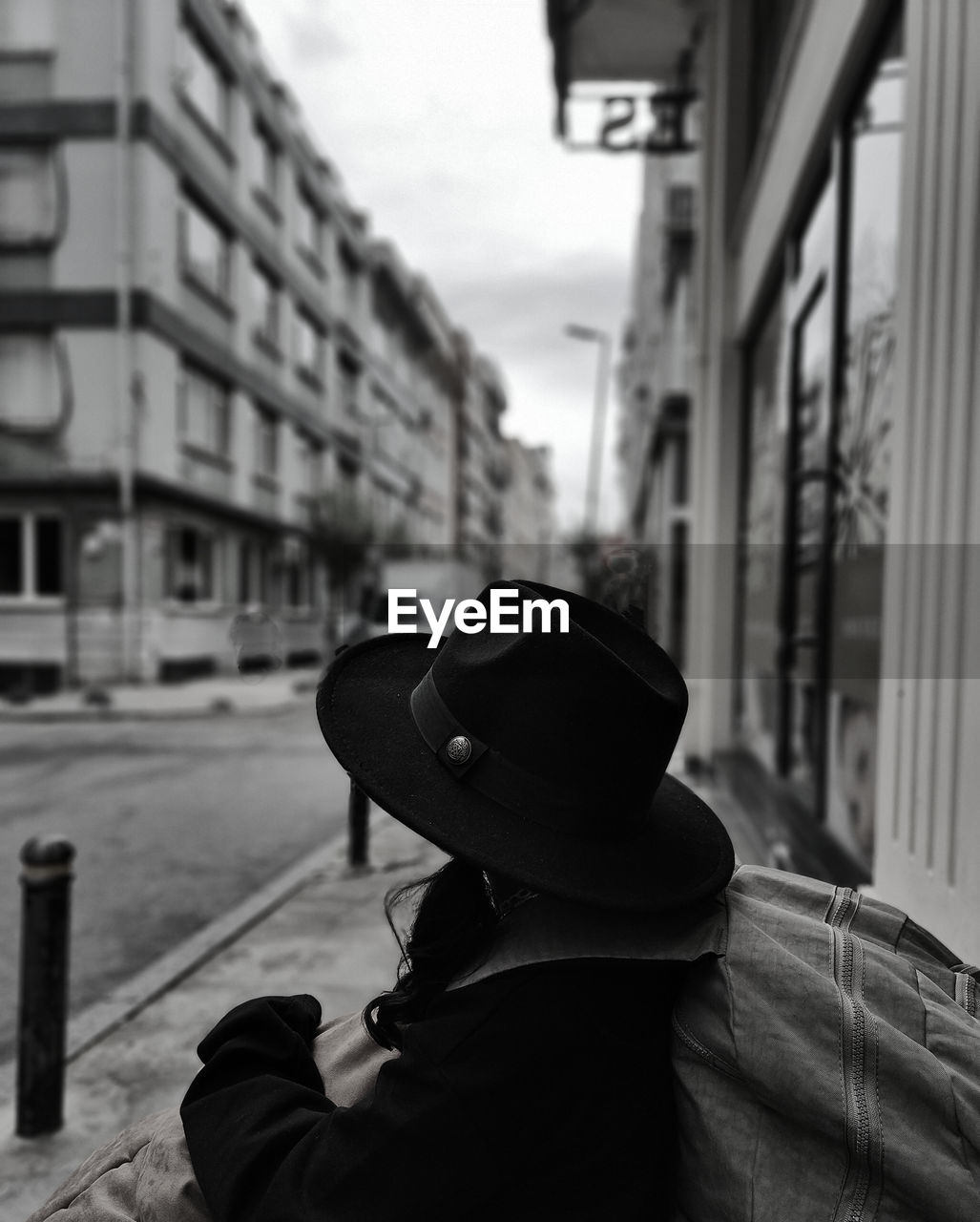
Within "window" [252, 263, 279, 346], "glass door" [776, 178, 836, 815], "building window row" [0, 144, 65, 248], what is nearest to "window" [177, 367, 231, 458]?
"window" [252, 263, 279, 346]

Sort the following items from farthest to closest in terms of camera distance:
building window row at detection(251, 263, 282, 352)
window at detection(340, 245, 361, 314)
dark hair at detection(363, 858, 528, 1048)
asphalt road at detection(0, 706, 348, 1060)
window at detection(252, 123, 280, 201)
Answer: window at detection(340, 245, 361, 314) < building window row at detection(251, 263, 282, 352) < window at detection(252, 123, 280, 201) < asphalt road at detection(0, 706, 348, 1060) < dark hair at detection(363, 858, 528, 1048)

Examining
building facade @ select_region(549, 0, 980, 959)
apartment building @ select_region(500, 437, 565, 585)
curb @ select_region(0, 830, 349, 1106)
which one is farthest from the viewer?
apartment building @ select_region(500, 437, 565, 585)

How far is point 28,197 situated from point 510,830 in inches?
786

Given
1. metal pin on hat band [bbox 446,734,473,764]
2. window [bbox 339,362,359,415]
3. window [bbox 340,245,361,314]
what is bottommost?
metal pin on hat band [bbox 446,734,473,764]

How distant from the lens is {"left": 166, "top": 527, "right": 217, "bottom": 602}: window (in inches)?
773

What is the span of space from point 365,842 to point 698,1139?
473 cm

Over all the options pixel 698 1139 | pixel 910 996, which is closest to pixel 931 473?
pixel 910 996

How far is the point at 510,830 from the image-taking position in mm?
1247

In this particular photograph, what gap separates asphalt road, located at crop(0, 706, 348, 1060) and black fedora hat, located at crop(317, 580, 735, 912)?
3.06 metres

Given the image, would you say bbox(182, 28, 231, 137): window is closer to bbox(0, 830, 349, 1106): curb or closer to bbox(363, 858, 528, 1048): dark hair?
bbox(0, 830, 349, 1106): curb

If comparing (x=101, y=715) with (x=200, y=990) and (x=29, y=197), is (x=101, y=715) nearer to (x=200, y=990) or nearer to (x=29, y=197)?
(x=29, y=197)

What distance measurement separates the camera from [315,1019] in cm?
164

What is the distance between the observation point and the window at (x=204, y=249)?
19531 millimetres

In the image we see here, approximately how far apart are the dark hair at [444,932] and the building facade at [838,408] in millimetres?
1140
